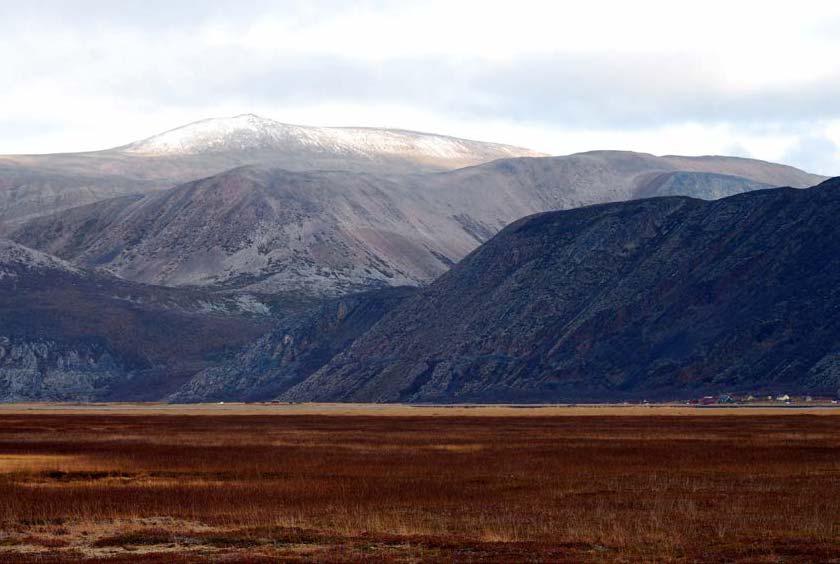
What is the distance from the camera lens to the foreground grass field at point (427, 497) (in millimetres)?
35781

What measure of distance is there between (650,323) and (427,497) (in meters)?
131

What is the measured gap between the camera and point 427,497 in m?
47.4

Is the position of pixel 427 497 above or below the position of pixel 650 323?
above

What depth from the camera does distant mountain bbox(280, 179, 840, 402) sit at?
527 feet

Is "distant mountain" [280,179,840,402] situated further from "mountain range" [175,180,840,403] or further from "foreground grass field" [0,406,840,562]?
"foreground grass field" [0,406,840,562]

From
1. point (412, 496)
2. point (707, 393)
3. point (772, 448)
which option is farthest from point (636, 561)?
point (707, 393)

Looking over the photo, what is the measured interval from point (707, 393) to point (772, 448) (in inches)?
3587

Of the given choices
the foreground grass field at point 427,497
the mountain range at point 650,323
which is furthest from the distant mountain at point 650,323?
the foreground grass field at point 427,497

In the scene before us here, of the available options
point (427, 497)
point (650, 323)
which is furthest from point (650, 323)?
point (427, 497)

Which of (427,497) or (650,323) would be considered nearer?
(427,497)

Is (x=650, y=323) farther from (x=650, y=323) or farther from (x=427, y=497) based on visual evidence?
(x=427, y=497)

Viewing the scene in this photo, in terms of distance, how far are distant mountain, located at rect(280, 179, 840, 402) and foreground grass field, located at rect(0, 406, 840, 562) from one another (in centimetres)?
7926

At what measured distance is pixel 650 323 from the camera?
17562 cm

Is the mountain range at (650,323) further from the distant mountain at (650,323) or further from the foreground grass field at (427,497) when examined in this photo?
the foreground grass field at (427,497)
